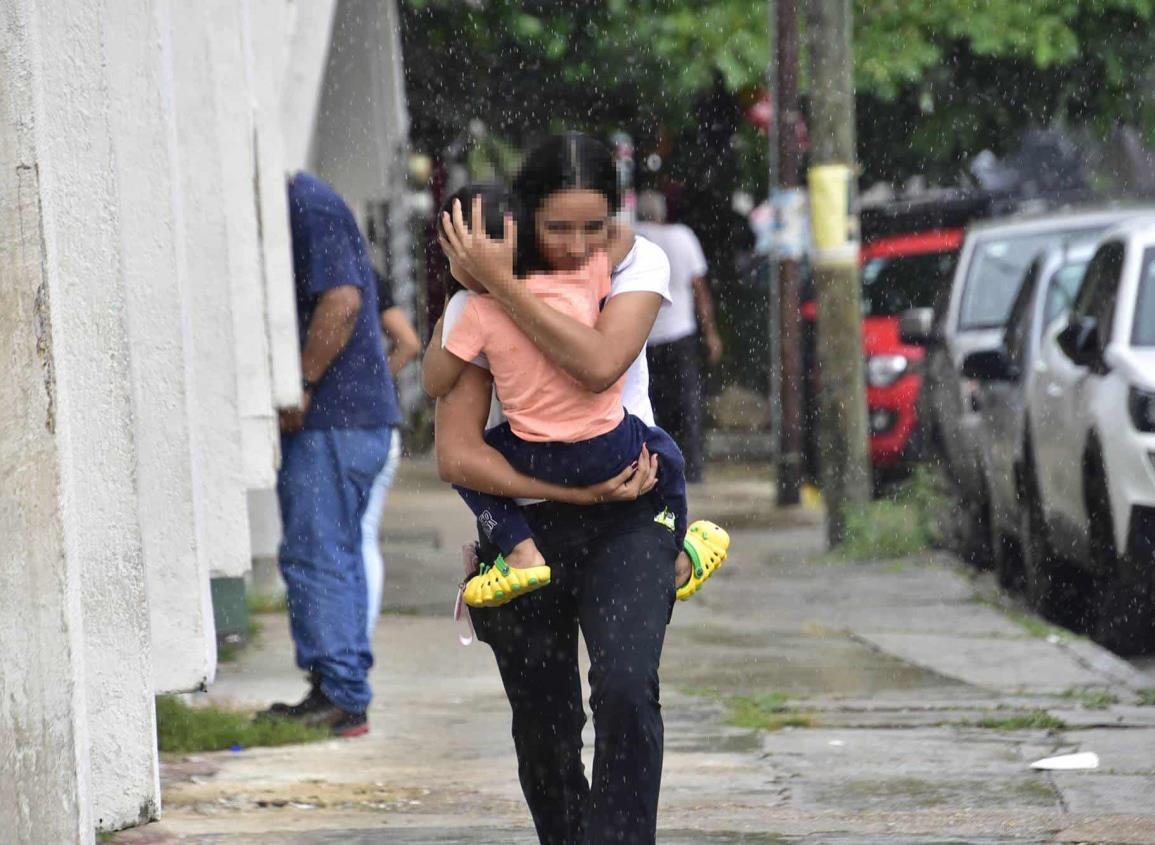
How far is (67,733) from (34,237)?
2.99ft

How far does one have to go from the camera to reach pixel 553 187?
422cm

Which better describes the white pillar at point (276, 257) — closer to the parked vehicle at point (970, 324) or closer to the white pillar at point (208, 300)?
the white pillar at point (208, 300)

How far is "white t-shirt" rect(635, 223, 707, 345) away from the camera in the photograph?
1574 centimetres

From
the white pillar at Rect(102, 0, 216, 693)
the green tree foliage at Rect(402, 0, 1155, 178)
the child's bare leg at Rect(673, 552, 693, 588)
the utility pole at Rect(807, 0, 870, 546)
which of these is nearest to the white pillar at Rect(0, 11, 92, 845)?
the child's bare leg at Rect(673, 552, 693, 588)

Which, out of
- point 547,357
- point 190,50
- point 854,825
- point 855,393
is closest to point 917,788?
point 854,825

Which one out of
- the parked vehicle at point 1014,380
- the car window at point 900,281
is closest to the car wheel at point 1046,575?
the parked vehicle at point 1014,380

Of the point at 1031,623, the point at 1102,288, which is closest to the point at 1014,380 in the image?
the point at 1102,288

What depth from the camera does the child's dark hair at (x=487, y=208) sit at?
14.0 ft

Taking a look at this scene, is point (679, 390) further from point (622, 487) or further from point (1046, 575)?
point (622, 487)

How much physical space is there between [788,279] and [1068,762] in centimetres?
912

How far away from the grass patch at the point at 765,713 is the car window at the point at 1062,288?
3824mm

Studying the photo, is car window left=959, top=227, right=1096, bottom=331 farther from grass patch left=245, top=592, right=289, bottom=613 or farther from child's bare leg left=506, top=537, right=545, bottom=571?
child's bare leg left=506, top=537, right=545, bottom=571

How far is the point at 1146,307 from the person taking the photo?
359 inches

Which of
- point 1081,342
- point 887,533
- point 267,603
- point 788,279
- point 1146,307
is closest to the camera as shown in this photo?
point 1146,307
